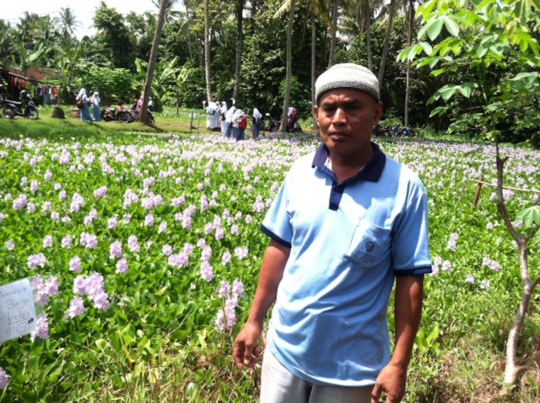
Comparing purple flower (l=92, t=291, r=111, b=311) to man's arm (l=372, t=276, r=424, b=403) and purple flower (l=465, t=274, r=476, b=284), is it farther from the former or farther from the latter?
purple flower (l=465, t=274, r=476, b=284)

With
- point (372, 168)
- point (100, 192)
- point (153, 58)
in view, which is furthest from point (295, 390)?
point (153, 58)

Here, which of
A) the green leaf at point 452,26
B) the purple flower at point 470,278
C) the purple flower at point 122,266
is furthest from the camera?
the purple flower at point 470,278

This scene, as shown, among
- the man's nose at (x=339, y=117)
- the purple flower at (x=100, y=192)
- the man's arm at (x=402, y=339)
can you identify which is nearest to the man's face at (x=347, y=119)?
the man's nose at (x=339, y=117)

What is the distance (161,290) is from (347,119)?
2.47m

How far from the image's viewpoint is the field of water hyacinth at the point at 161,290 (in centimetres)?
283

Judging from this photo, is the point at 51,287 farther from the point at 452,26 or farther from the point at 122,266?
the point at 452,26

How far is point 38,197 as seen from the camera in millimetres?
6270

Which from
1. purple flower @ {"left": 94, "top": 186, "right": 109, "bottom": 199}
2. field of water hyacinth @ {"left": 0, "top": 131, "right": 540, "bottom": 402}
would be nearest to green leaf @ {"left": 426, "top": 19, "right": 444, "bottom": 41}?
field of water hyacinth @ {"left": 0, "top": 131, "right": 540, "bottom": 402}

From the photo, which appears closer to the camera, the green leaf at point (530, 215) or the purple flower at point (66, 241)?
the green leaf at point (530, 215)

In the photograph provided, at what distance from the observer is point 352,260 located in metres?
1.80

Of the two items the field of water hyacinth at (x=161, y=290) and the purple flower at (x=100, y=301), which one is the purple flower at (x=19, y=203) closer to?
the field of water hyacinth at (x=161, y=290)

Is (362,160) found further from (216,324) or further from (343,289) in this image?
(216,324)

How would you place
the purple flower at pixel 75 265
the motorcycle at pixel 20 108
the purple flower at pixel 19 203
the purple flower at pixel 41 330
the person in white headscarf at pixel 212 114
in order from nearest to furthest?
the purple flower at pixel 41 330 < the purple flower at pixel 75 265 < the purple flower at pixel 19 203 < the motorcycle at pixel 20 108 < the person in white headscarf at pixel 212 114

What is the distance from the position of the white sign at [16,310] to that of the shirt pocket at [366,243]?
1.25 metres
